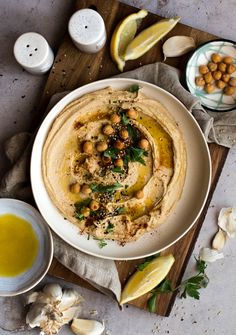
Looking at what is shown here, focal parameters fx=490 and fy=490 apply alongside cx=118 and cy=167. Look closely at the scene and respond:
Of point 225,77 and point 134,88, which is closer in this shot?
point 134,88

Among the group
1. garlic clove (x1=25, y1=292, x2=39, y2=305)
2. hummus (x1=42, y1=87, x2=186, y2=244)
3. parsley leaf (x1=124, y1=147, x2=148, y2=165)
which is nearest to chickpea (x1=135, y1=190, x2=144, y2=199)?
hummus (x1=42, y1=87, x2=186, y2=244)

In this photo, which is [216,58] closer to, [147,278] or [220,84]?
[220,84]

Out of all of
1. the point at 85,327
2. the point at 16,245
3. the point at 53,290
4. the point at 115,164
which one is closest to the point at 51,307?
the point at 53,290

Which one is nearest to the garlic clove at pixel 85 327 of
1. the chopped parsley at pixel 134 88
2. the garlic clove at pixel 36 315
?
the garlic clove at pixel 36 315

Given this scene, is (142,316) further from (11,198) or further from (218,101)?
(218,101)

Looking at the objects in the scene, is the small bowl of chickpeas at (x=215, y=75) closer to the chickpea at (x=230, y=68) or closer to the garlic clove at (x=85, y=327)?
the chickpea at (x=230, y=68)
